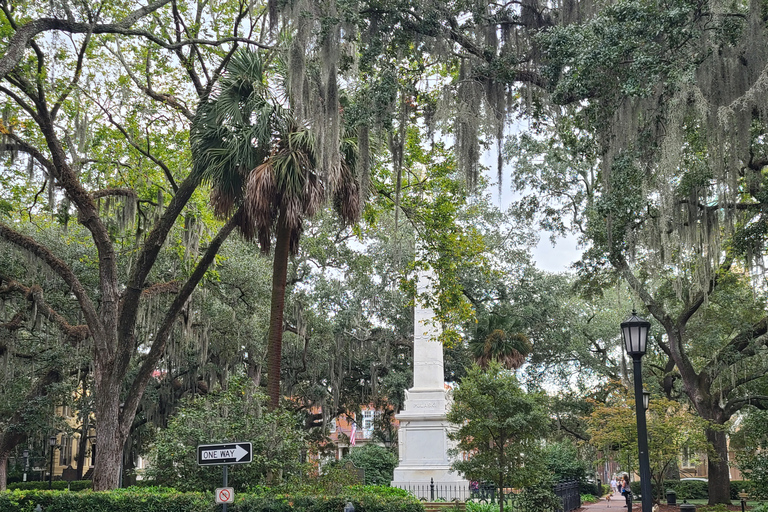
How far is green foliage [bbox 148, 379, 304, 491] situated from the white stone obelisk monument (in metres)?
8.27

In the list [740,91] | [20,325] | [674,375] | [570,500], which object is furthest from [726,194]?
[20,325]

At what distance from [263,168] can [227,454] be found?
594 centimetres

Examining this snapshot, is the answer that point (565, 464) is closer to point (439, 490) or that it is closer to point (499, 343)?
point (499, 343)

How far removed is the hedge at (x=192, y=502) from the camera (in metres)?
10.9

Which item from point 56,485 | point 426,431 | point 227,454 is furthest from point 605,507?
point 56,485

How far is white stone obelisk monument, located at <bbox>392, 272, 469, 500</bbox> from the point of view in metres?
20.7

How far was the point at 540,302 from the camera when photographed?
30.1m

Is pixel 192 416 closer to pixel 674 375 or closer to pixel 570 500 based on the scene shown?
pixel 570 500

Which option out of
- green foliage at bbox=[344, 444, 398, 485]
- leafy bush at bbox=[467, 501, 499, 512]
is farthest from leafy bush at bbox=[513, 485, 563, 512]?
green foliage at bbox=[344, 444, 398, 485]

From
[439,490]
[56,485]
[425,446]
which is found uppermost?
[425,446]

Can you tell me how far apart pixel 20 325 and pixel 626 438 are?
700 inches

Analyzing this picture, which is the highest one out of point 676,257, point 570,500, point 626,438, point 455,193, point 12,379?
point 455,193

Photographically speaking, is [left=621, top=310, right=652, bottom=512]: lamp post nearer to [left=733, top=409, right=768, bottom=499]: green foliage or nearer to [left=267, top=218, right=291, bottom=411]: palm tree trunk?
[left=267, top=218, right=291, bottom=411]: palm tree trunk

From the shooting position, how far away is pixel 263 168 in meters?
13.2
